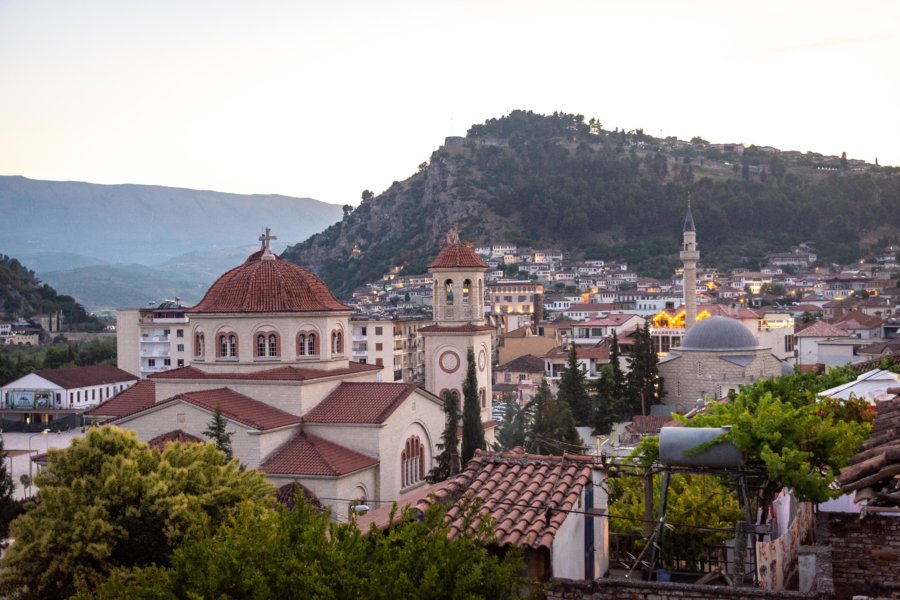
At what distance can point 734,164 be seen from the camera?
17300 centimetres

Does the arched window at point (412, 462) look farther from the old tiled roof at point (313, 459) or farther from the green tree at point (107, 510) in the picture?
the green tree at point (107, 510)

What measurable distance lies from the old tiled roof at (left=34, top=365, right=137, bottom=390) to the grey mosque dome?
34.0 m

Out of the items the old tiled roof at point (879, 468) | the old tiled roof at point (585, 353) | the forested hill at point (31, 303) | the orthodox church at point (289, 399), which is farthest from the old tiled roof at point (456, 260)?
the forested hill at point (31, 303)

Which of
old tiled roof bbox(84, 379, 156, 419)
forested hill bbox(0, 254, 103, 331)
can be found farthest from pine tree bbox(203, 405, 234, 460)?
forested hill bbox(0, 254, 103, 331)

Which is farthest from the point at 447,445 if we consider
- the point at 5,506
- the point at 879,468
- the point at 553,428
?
the point at 879,468

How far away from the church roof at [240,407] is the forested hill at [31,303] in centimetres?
8146

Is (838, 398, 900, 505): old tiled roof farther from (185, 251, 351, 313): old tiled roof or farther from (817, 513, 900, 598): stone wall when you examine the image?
(185, 251, 351, 313): old tiled roof

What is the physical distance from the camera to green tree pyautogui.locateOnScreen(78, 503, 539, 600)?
7.82 metres

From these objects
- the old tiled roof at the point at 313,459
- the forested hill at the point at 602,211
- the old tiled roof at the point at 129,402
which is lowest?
the old tiled roof at the point at 313,459

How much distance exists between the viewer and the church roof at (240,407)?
24406 mm

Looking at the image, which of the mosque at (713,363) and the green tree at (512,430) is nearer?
the green tree at (512,430)

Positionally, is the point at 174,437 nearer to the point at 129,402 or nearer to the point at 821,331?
the point at 129,402

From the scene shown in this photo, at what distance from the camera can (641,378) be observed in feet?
149

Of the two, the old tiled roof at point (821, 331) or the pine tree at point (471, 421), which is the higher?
the old tiled roof at point (821, 331)
